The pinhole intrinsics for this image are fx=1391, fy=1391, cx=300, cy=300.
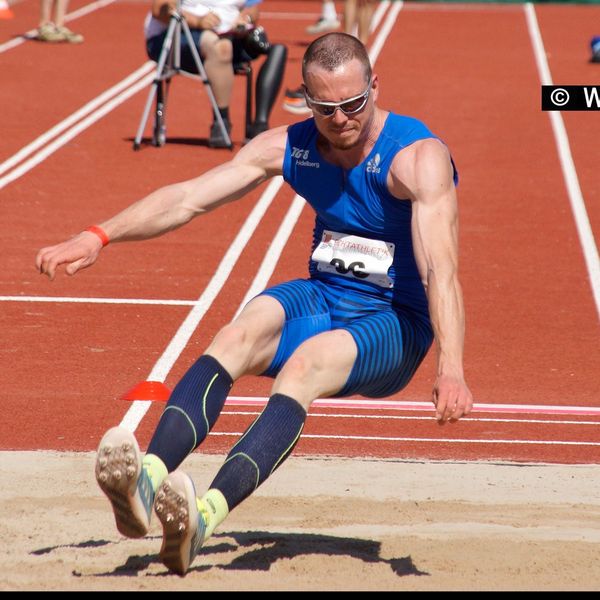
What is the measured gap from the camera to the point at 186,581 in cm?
477

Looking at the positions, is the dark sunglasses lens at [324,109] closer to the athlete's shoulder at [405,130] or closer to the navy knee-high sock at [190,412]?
the athlete's shoulder at [405,130]

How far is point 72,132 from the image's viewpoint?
1418 cm

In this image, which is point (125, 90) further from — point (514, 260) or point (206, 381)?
point (206, 381)

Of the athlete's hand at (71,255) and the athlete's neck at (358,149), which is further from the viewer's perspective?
the athlete's neck at (358,149)

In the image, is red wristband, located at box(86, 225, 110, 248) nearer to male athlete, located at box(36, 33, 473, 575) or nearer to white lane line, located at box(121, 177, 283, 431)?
male athlete, located at box(36, 33, 473, 575)

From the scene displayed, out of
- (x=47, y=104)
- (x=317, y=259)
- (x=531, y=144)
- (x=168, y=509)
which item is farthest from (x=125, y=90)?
(x=168, y=509)

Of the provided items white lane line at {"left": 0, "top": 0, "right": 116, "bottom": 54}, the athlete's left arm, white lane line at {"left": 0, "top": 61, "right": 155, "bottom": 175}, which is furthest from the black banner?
the athlete's left arm

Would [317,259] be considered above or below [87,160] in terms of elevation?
above

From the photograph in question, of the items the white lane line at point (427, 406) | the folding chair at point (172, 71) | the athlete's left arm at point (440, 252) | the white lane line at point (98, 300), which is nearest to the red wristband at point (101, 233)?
the athlete's left arm at point (440, 252)

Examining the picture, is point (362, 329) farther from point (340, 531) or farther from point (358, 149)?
point (340, 531)

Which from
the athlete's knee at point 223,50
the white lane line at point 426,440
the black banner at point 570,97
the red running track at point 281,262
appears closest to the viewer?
the white lane line at point 426,440

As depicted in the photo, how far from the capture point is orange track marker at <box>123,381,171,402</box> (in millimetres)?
7266

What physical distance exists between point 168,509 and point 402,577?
1147 millimetres

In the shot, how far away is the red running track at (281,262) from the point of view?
23.2ft
